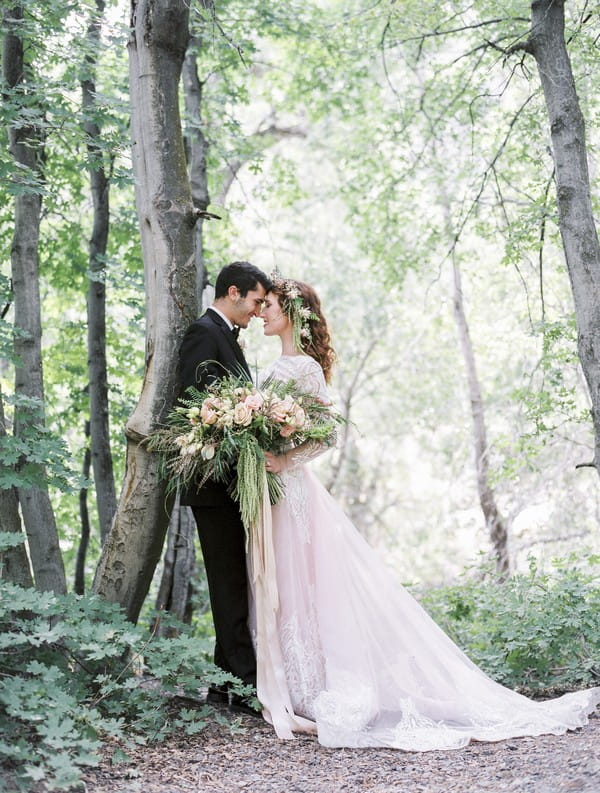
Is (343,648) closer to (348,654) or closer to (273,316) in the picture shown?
(348,654)

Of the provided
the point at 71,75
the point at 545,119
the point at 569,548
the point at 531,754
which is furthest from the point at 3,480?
the point at 569,548

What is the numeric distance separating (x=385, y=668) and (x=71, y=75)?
4.73 m

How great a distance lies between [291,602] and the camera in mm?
4582

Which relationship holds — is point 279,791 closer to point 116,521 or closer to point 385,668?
point 385,668

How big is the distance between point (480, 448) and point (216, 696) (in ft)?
25.1

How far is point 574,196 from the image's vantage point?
4.91m

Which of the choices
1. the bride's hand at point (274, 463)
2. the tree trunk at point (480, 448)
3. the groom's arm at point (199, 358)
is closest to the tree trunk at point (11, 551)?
the groom's arm at point (199, 358)

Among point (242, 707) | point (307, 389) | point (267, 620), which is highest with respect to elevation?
point (307, 389)

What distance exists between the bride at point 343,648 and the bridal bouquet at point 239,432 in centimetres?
15

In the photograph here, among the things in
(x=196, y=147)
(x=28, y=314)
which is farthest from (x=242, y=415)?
(x=196, y=147)

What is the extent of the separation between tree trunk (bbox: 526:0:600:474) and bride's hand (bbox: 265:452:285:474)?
1786mm

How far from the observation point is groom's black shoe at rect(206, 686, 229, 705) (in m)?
4.68

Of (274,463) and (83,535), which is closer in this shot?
(274,463)

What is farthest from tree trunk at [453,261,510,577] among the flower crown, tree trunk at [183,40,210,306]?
the flower crown
